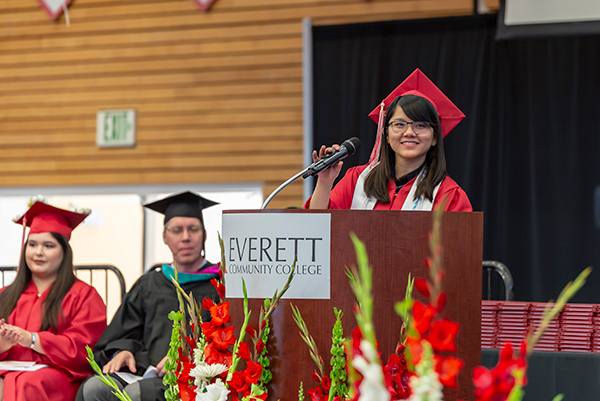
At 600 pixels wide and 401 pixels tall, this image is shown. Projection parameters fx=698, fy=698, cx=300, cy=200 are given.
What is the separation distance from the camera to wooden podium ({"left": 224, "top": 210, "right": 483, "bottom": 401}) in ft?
5.20

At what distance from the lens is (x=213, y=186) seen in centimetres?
611

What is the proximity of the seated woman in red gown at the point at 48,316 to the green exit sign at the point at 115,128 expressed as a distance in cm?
259

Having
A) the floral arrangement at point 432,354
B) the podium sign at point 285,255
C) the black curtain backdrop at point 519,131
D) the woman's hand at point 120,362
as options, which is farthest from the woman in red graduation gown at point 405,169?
the black curtain backdrop at point 519,131

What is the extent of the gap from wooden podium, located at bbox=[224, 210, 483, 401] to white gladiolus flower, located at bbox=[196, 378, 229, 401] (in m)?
0.23

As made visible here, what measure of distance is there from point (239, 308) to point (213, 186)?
4.52m

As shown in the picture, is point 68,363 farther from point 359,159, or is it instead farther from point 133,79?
point 133,79

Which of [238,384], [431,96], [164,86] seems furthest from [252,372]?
[164,86]

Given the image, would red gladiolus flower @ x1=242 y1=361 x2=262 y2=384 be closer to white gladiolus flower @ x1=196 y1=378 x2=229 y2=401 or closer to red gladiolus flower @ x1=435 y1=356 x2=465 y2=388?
white gladiolus flower @ x1=196 y1=378 x2=229 y2=401

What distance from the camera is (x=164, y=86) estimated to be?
625 centimetres

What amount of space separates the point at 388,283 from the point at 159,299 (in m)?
2.13

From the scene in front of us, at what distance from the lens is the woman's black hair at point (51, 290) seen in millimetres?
3424

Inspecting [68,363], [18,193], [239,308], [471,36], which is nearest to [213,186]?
[18,193]

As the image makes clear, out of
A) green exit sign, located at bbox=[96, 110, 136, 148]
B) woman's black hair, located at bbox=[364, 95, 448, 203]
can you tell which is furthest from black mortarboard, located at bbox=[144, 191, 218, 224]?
green exit sign, located at bbox=[96, 110, 136, 148]

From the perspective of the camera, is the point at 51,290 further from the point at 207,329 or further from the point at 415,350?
the point at 415,350
